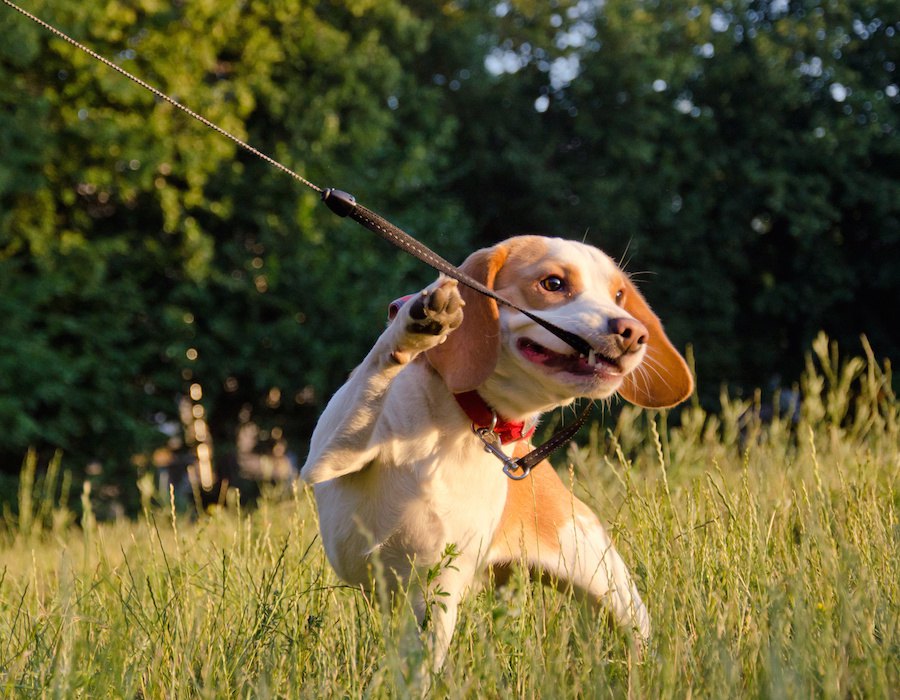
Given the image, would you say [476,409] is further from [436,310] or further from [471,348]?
[436,310]

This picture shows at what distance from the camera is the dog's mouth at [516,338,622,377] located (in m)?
2.86

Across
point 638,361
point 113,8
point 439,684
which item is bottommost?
point 439,684

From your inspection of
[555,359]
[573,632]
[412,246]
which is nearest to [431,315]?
[412,246]

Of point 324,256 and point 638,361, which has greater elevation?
point 324,256

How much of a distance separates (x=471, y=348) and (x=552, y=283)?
0.37 metres

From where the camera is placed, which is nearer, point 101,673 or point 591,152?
point 101,673

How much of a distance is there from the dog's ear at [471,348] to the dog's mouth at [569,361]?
0.31 ft

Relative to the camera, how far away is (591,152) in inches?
637

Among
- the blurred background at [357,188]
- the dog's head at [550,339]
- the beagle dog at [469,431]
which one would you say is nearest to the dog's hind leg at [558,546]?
the beagle dog at [469,431]

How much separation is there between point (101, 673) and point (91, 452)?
31.8ft

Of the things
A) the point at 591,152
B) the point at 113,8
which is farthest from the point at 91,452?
the point at 591,152

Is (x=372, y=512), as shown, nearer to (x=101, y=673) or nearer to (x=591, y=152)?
(x=101, y=673)

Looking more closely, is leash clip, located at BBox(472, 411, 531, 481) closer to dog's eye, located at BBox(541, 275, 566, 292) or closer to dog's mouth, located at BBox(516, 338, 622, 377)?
dog's mouth, located at BBox(516, 338, 622, 377)

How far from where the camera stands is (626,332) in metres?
2.84
